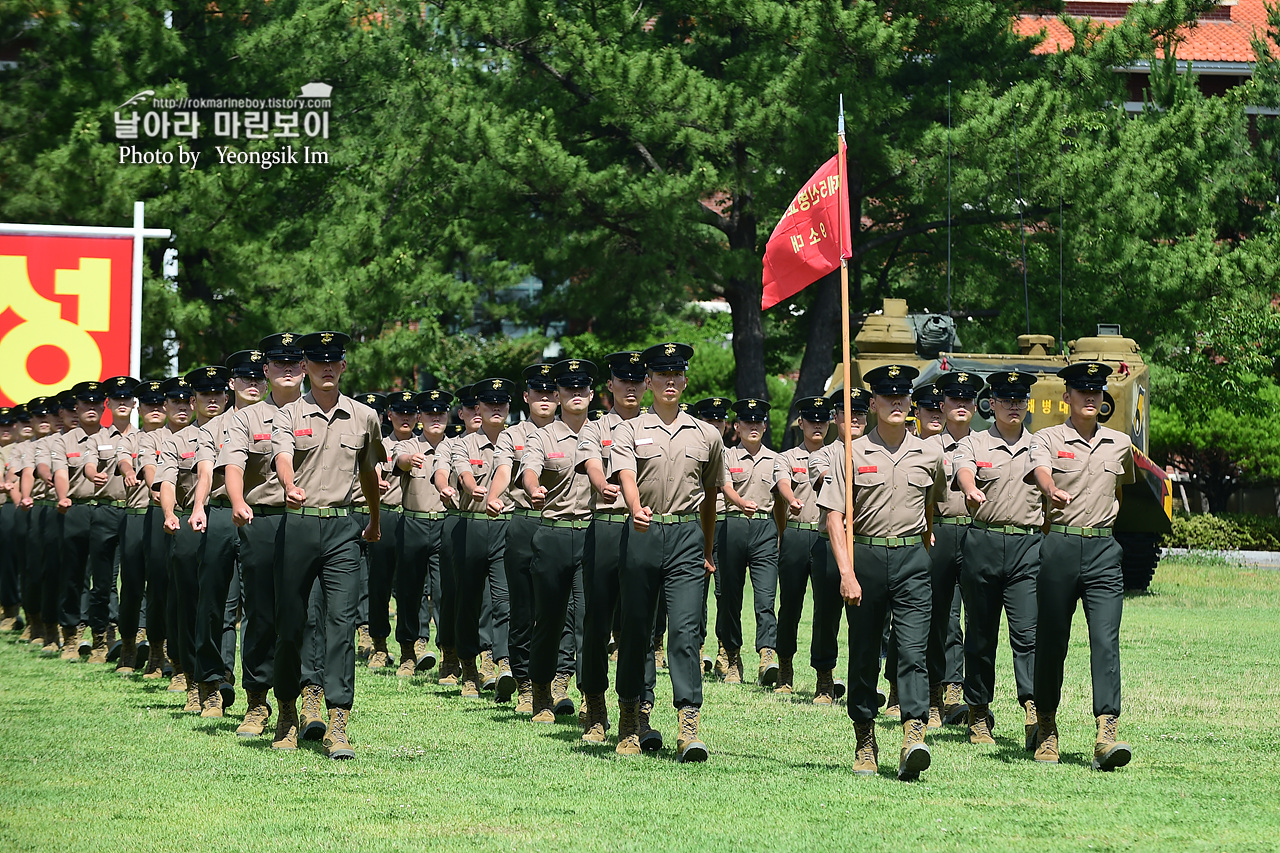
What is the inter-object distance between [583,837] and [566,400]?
4.02 metres

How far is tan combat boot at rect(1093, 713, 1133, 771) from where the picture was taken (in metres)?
8.66

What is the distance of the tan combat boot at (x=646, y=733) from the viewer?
30.5ft

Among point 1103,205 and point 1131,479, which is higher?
point 1103,205

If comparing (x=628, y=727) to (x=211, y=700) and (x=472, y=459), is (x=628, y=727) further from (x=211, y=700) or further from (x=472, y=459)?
(x=472, y=459)

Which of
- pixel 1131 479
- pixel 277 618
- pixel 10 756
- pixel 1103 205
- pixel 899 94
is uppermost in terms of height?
pixel 899 94

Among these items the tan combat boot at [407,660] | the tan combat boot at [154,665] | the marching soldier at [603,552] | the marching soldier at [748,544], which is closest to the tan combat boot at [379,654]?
the tan combat boot at [407,660]

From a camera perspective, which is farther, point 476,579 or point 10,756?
point 476,579

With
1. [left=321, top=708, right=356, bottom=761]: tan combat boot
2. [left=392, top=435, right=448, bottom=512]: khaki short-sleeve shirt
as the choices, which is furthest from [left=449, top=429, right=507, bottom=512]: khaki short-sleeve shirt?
[left=321, top=708, right=356, bottom=761]: tan combat boot

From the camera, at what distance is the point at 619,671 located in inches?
370

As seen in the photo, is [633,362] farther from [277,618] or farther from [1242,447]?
[1242,447]

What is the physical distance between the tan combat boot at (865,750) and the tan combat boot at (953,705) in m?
1.92

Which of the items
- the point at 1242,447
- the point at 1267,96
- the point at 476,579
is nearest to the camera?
the point at 476,579

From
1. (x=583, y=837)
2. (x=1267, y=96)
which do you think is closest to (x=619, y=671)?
(x=583, y=837)

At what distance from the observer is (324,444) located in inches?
363
